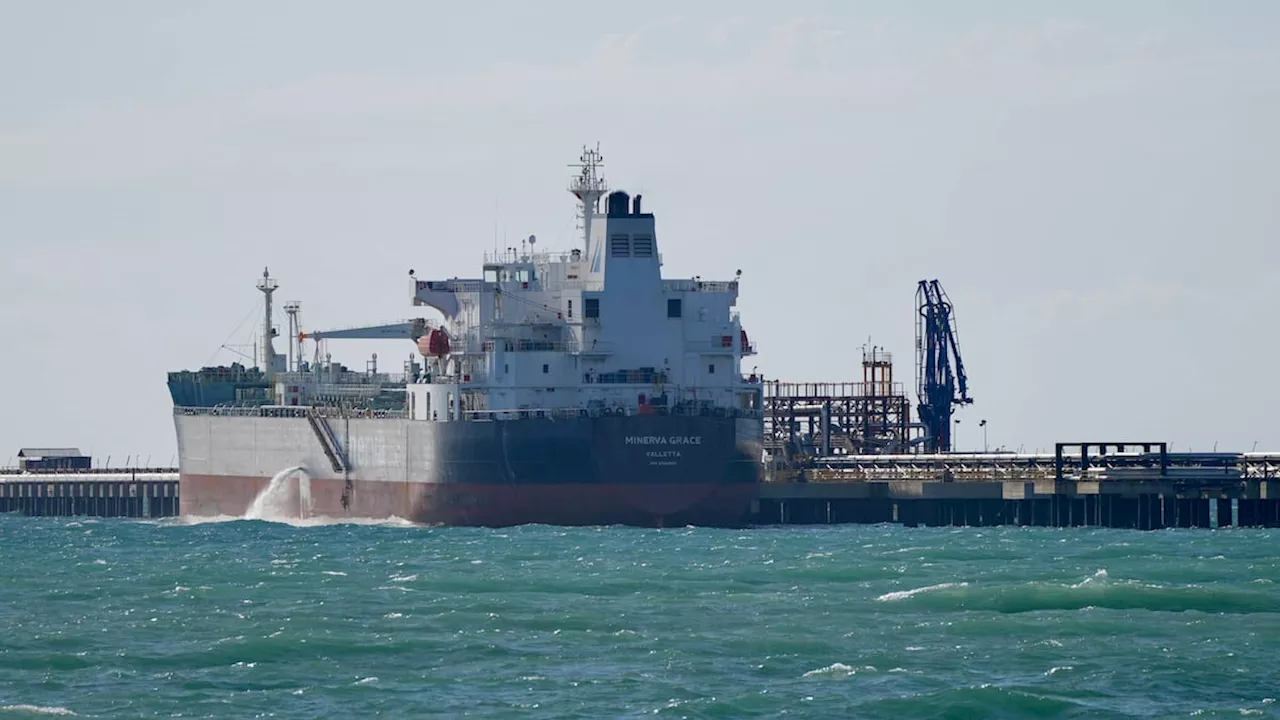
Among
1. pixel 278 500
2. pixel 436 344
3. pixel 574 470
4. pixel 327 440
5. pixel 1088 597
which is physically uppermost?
pixel 436 344

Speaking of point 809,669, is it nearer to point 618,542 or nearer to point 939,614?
point 939,614

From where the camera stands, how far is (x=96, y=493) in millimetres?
133250

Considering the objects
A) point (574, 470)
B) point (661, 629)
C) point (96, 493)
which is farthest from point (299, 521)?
point (661, 629)

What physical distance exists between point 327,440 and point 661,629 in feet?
167

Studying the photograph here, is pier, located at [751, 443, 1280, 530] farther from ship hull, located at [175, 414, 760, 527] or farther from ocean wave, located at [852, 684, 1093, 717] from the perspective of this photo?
ocean wave, located at [852, 684, 1093, 717]

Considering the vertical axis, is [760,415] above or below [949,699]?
above

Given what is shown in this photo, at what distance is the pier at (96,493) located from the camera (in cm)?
13100

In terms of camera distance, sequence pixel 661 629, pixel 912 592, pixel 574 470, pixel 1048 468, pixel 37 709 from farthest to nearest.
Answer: pixel 1048 468 < pixel 574 470 < pixel 912 592 < pixel 661 629 < pixel 37 709

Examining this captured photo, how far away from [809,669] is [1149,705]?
22.9 ft

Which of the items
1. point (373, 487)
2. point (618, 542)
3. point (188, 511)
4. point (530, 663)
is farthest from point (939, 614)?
point (188, 511)

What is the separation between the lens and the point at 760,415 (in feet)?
307

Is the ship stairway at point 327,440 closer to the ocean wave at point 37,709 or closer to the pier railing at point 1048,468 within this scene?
the pier railing at point 1048,468

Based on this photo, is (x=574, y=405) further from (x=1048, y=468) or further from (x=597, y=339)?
(x=1048, y=468)

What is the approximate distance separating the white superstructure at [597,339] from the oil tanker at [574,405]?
0.17 ft
